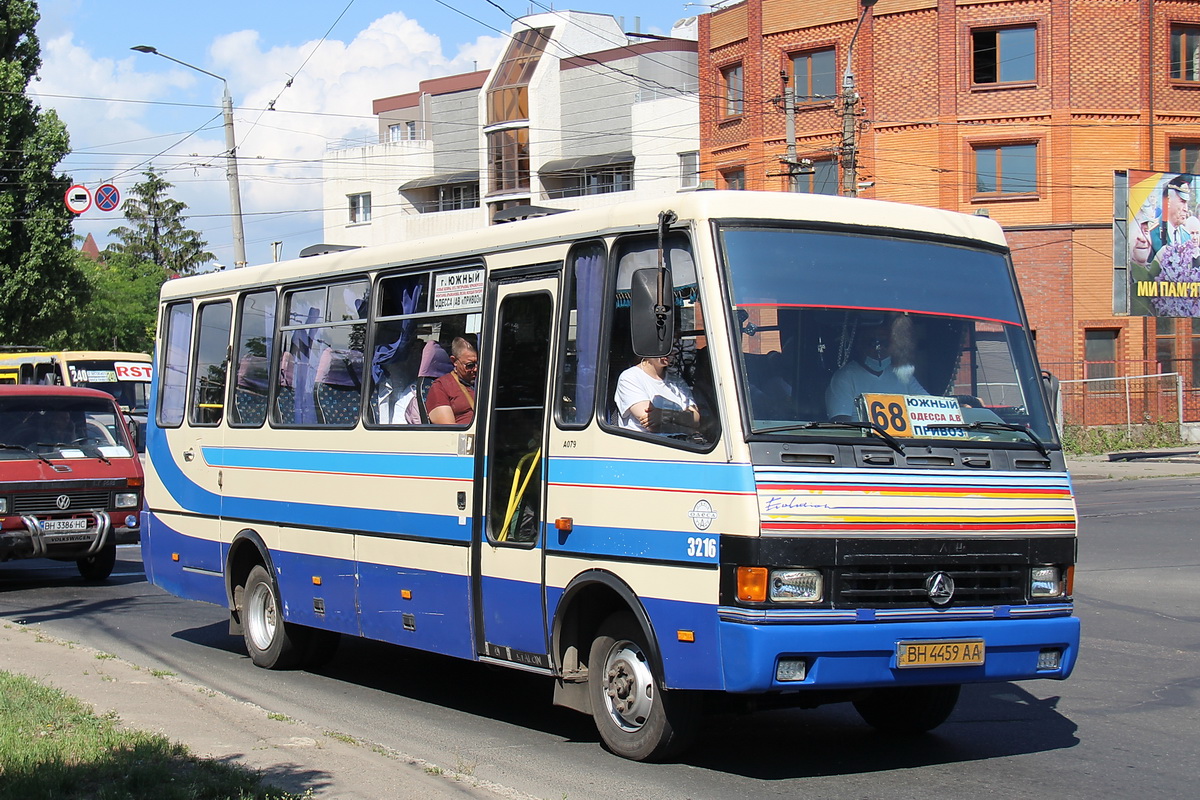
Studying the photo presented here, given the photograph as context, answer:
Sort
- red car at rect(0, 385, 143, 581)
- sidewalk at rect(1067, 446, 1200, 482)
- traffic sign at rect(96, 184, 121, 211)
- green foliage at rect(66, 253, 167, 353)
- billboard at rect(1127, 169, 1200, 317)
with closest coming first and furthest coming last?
1. red car at rect(0, 385, 143, 581)
2. sidewalk at rect(1067, 446, 1200, 482)
3. traffic sign at rect(96, 184, 121, 211)
4. billboard at rect(1127, 169, 1200, 317)
5. green foliage at rect(66, 253, 167, 353)

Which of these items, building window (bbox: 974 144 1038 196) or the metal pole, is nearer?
the metal pole

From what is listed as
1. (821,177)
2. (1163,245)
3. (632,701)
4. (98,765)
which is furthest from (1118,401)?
(98,765)

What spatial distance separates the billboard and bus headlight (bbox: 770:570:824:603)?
31.7 m

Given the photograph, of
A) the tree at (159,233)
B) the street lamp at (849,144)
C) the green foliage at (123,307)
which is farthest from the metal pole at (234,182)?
the tree at (159,233)

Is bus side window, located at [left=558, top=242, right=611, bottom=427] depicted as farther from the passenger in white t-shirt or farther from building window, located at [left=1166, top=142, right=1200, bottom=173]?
building window, located at [left=1166, top=142, right=1200, bottom=173]

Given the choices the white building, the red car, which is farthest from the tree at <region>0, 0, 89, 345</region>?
the red car

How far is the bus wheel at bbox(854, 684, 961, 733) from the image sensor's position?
8.08 m

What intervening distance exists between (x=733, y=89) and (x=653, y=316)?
39.0 m

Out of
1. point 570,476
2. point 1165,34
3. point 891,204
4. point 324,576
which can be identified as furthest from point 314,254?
point 1165,34

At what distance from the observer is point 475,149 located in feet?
216


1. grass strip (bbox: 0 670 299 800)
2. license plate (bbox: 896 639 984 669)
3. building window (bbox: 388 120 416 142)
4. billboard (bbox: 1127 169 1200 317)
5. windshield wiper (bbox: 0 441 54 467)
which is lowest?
grass strip (bbox: 0 670 299 800)

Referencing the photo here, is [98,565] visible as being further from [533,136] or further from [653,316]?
[533,136]

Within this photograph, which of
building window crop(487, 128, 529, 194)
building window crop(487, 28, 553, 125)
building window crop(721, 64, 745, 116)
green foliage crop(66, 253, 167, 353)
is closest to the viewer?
building window crop(721, 64, 745, 116)

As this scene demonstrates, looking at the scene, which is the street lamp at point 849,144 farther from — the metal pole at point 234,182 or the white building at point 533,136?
the white building at point 533,136
